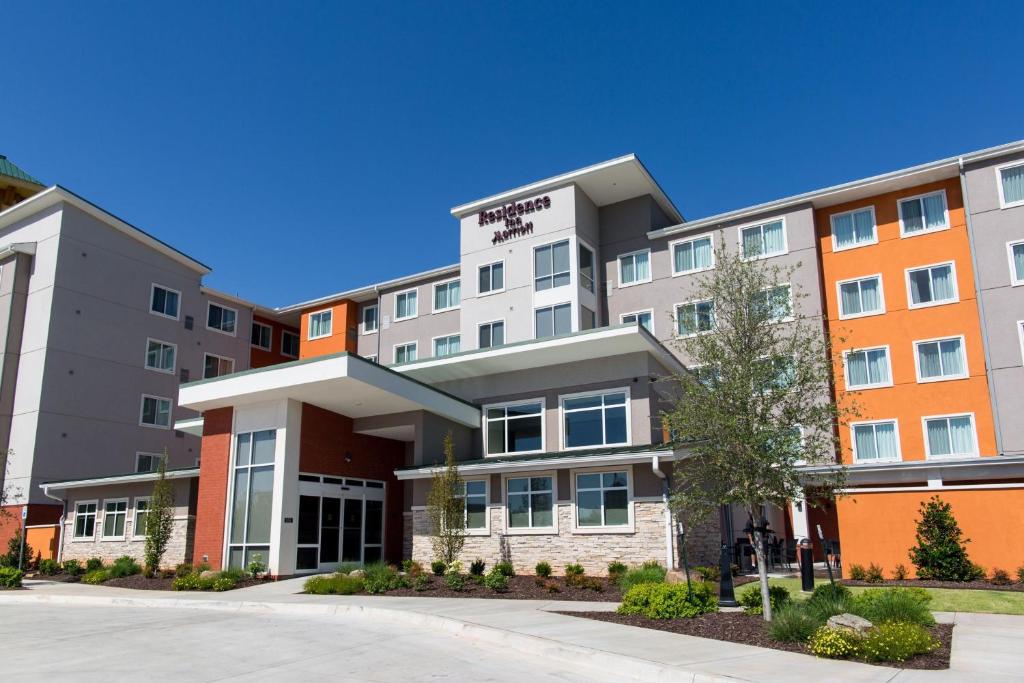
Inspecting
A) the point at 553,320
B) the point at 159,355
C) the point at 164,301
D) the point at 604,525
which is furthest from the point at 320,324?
the point at 604,525

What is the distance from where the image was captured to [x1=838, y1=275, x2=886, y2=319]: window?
102ft

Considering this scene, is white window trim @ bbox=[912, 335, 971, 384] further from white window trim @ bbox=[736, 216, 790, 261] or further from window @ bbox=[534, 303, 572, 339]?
window @ bbox=[534, 303, 572, 339]

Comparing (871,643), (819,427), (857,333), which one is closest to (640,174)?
(857,333)

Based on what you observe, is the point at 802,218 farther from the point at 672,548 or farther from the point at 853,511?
the point at 672,548

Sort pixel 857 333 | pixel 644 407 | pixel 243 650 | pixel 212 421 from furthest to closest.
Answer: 1. pixel 857 333
2. pixel 212 421
3. pixel 644 407
4. pixel 243 650

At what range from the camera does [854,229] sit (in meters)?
32.2

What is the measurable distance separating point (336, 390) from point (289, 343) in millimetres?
29869

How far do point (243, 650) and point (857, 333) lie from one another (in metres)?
27.2

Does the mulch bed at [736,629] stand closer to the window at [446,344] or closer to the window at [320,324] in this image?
the window at [446,344]

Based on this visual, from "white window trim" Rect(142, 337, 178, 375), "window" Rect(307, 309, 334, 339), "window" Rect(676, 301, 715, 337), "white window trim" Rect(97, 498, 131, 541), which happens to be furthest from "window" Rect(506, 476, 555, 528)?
"window" Rect(307, 309, 334, 339)

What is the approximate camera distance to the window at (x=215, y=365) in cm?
4362

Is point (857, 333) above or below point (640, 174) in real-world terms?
below

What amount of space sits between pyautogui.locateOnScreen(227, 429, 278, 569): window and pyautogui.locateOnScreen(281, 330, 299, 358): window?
2726 cm

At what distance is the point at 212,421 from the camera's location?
80.9 ft
